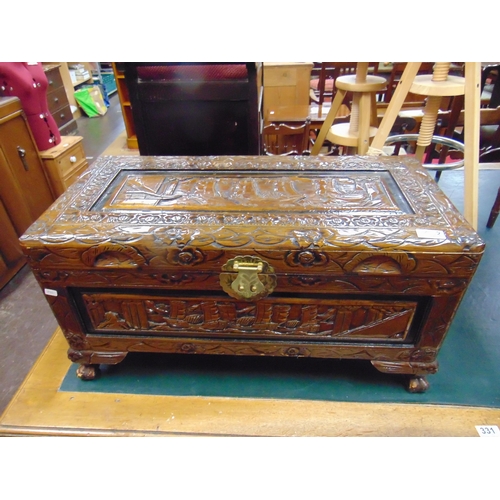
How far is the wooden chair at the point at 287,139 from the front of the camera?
6.24 feet

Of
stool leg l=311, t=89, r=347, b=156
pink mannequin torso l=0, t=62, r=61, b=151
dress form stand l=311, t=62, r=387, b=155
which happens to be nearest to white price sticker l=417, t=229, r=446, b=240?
dress form stand l=311, t=62, r=387, b=155

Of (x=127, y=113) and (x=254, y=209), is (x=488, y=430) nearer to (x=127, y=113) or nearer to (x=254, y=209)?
(x=254, y=209)

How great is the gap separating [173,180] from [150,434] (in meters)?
0.69

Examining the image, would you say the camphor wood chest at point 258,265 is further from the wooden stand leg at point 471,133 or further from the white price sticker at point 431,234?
the wooden stand leg at point 471,133

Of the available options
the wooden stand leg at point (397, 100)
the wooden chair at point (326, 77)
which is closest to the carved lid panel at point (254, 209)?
the wooden stand leg at point (397, 100)

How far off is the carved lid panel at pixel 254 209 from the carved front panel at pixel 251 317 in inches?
6.0

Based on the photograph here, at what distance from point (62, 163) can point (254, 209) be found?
133cm

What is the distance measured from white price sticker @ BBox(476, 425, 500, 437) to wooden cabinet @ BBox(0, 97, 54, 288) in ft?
5.54

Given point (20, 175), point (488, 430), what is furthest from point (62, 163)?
point (488, 430)

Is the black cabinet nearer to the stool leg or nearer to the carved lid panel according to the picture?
the stool leg

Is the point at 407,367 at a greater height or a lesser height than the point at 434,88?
lesser

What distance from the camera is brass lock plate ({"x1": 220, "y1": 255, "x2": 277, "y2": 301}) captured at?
76 centimetres

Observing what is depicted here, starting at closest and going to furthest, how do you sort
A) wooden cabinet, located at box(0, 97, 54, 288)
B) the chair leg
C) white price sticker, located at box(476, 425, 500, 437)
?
white price sticker, located at box(476, 425, 500, 437) < wooden cabinet, located at box(0, 97, 54, 288) < the chair leg

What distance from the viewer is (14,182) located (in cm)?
140
